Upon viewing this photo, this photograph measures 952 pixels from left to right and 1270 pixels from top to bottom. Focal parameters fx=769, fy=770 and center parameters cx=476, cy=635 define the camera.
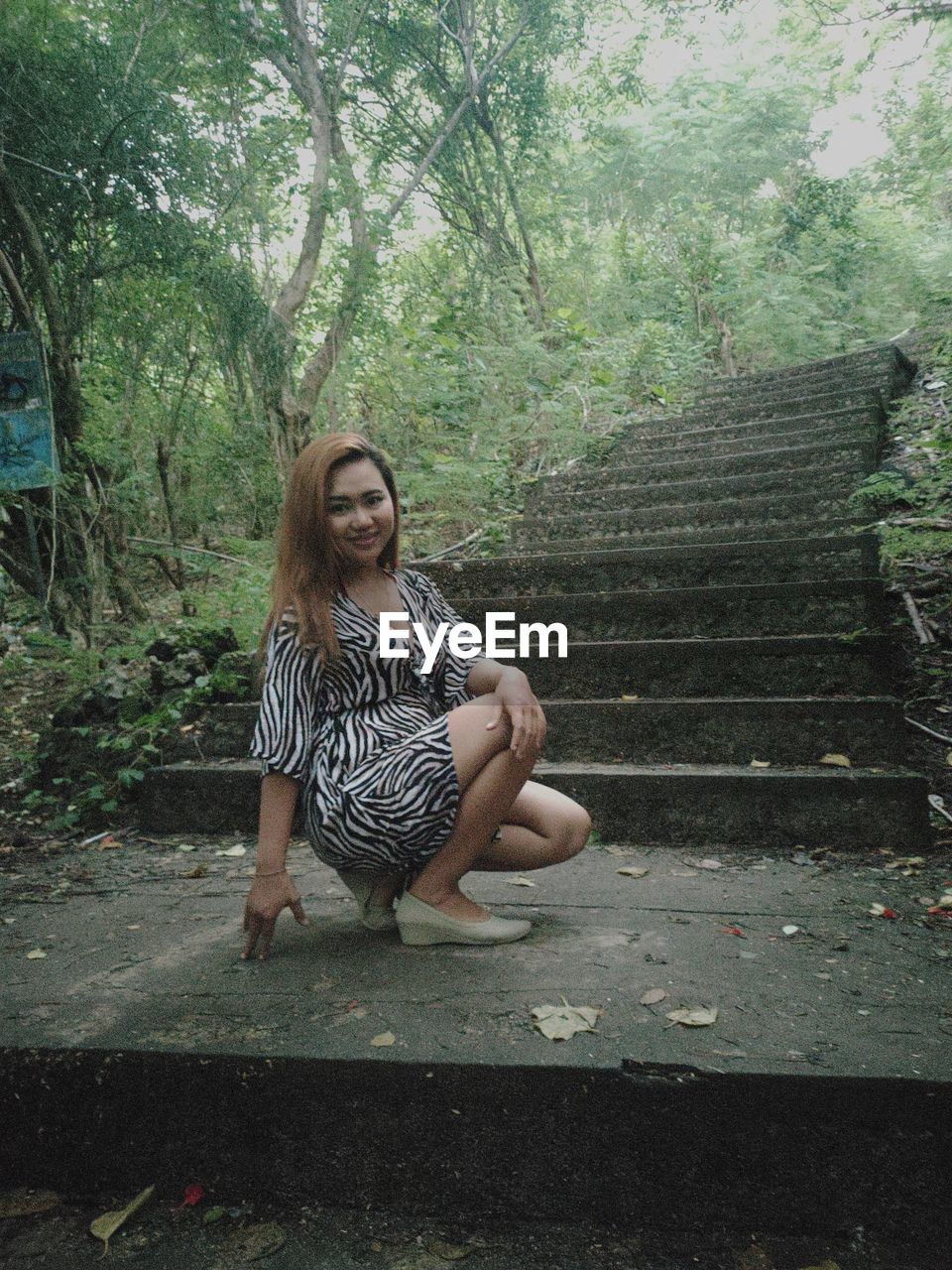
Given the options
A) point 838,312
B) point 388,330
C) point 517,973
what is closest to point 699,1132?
point 517,973

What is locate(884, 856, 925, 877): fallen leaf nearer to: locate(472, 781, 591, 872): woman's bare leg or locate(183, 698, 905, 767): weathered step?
locate(183, 698, 905, 767): weathered step

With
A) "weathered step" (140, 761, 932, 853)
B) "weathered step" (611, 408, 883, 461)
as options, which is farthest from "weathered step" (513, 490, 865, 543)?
"weathered step" (140, 761, 932, 853)

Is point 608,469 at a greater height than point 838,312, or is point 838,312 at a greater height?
point 838,312

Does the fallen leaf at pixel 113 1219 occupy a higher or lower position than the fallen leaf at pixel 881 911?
lower

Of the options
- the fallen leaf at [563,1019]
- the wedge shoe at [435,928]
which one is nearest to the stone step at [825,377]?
the wedge shoe at [435,928]

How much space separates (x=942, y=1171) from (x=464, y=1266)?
0.80 m

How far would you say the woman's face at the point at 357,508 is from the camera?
1827 millimetres

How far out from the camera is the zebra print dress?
171cm

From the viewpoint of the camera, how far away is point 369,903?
1.93 metres

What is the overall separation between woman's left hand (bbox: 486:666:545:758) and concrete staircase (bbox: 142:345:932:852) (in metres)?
1.17

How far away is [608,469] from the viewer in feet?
18.6

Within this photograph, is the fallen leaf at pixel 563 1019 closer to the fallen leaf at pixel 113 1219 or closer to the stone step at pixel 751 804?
the fallen leaf at pixel 113 1219

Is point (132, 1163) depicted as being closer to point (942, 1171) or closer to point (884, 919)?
point (942, 1171)

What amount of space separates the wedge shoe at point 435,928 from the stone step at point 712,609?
190 cm
